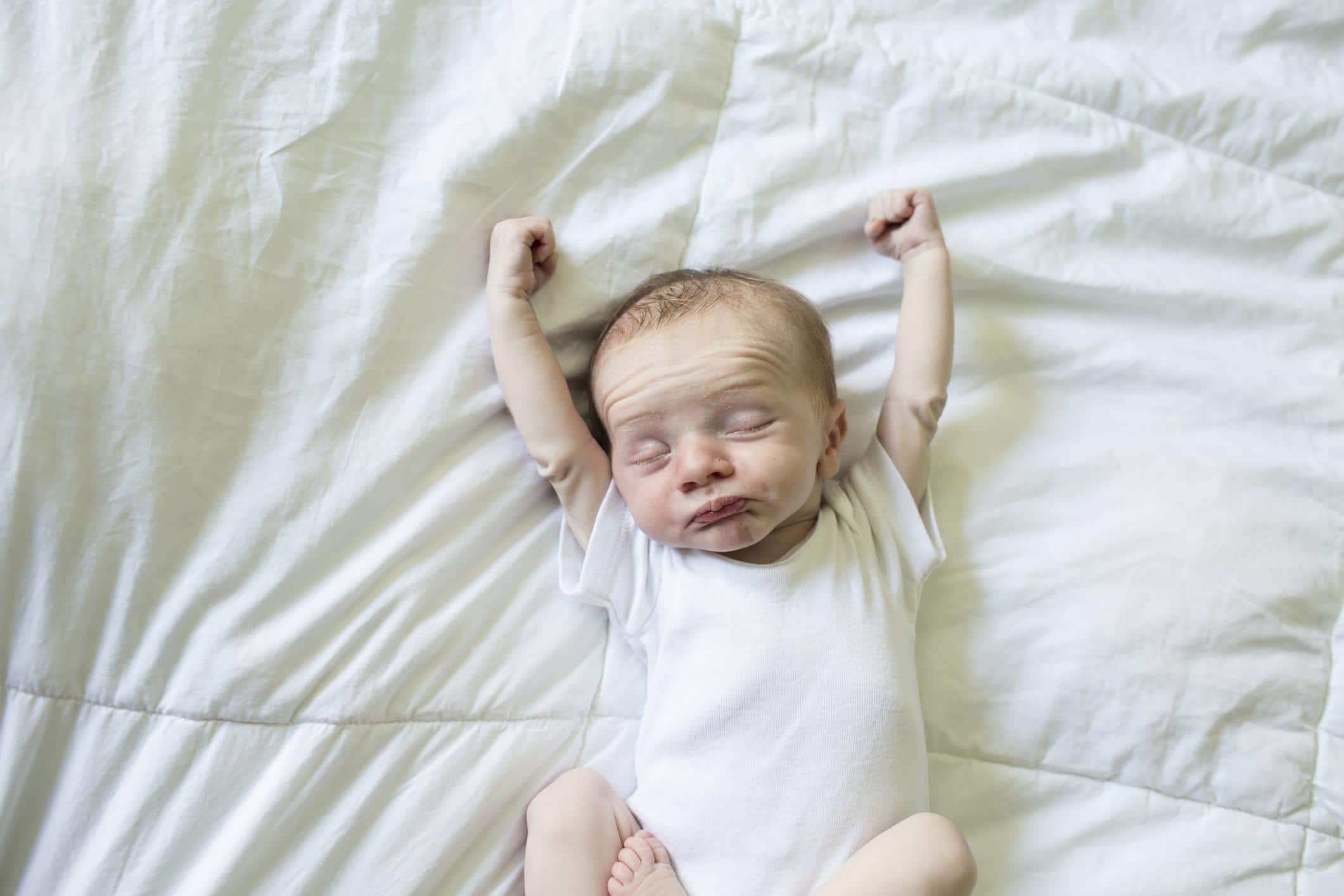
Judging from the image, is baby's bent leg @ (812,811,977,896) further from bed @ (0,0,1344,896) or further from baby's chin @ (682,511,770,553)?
baby's chin @ (682,511,770,553)

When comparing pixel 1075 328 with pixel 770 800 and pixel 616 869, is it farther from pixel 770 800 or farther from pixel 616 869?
pixel 616 869

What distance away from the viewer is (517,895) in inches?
35.4

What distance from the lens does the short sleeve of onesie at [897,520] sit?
987 mm

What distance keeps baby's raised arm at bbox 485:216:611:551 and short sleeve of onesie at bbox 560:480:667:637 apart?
17 millimetres

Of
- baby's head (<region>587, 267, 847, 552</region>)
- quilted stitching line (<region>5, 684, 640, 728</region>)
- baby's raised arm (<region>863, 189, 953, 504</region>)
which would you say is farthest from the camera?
baby's raised arm (<region>863, 189, 953, 504</region>)

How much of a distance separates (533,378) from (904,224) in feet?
1.38

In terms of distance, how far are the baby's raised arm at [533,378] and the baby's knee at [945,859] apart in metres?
0.40

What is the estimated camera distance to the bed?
2.67ft

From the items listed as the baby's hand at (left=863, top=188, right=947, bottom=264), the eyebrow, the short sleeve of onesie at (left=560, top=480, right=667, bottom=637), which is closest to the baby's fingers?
the baby's hand at (left=863, top=188, right=947, bottom=264)

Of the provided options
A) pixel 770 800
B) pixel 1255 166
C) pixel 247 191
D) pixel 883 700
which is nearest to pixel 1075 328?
pixel 1255 166

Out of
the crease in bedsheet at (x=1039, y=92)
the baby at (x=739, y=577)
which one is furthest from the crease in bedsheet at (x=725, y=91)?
the baby at (x=739, y=577)

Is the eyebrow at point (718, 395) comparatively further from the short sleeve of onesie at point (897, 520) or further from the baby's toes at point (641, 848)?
the baby's toes at point (641, 848)

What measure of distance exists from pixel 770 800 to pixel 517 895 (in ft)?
0.79

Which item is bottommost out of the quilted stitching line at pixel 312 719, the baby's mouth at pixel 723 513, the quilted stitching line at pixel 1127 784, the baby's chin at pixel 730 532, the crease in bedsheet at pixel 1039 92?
the quilted stitching line at pixel 1127 784
